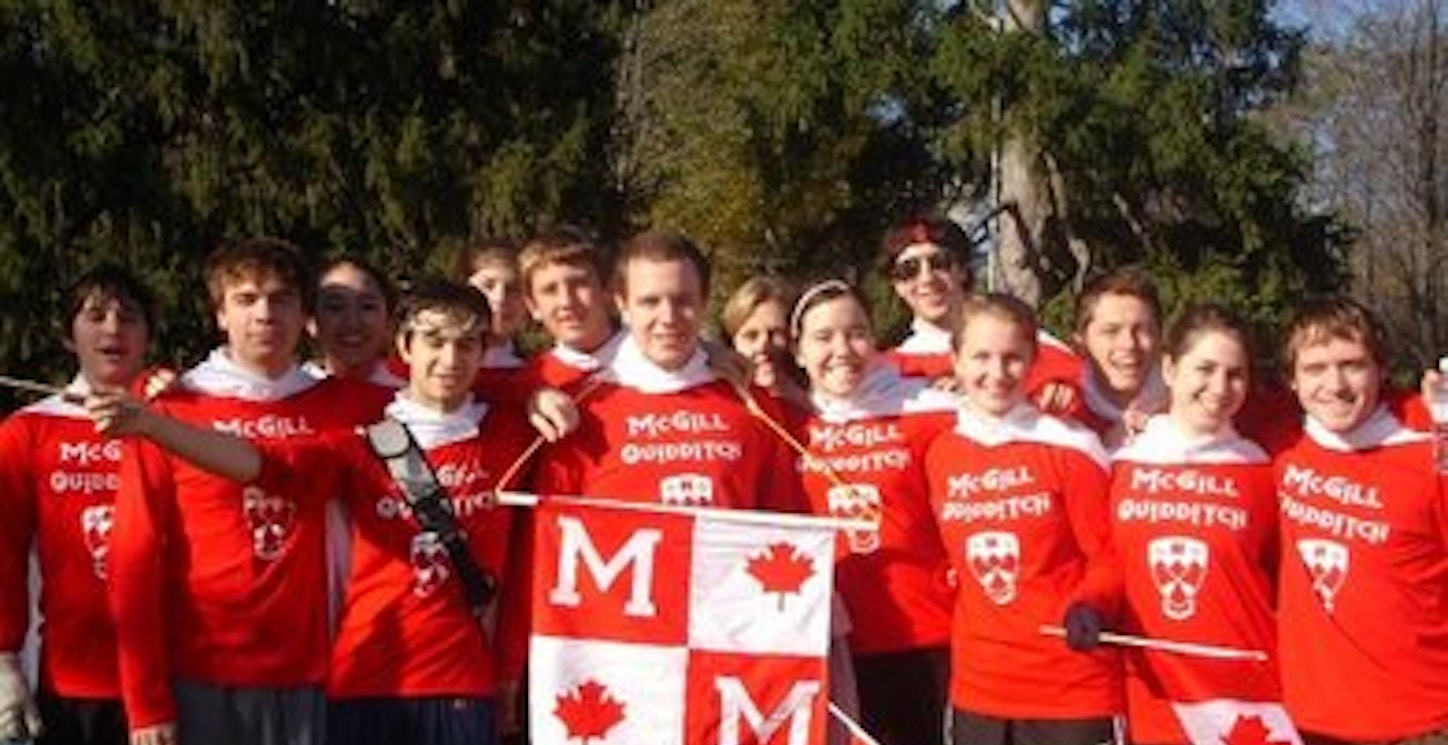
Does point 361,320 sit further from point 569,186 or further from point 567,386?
point 569,186

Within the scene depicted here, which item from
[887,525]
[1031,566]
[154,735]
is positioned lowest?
[154,735]

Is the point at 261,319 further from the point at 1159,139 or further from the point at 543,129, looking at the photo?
the point at 1159,139

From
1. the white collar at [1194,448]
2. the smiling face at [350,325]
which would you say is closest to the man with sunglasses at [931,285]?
the white collar at [1194,448]

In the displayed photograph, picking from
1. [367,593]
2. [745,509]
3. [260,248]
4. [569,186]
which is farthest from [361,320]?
[569,186]

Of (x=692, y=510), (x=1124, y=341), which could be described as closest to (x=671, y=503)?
(x=692, y=510)

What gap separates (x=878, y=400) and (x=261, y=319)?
193 cm

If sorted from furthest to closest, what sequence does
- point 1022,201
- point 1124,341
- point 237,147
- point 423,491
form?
point 1022,201
point 237,147
point 1124,341
point 423,491

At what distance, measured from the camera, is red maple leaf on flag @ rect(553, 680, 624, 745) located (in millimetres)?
5762

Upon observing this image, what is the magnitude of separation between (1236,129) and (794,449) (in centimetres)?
1976

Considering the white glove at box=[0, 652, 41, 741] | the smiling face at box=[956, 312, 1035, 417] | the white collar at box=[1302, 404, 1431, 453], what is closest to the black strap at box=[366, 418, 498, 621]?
the white glove at box=[0, 652, 41, 741]

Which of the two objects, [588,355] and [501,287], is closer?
[588,355]

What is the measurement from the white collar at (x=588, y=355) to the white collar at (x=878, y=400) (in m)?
A: 0.67

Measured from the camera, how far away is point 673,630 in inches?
229

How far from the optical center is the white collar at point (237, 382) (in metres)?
5.79
